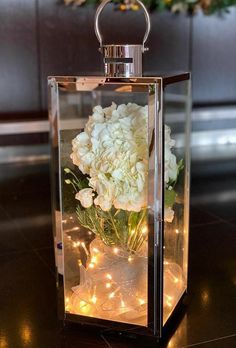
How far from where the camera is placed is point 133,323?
4.32 feet

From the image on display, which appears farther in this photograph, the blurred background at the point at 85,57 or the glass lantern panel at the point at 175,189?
the blurred background at the point at 85,57

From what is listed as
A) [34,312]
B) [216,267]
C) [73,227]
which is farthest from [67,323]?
[216,267]

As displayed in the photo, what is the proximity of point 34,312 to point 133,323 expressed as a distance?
1.02 feet

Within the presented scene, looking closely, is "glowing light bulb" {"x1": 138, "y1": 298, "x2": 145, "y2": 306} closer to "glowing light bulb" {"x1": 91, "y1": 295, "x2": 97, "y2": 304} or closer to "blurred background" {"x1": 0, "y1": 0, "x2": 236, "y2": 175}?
"glowing light bulb" {"x1": 91, "y1": 295, "x2": 97, "y2": 304}

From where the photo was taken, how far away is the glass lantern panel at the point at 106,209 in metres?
1.20

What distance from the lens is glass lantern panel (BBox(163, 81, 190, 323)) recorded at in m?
1.26

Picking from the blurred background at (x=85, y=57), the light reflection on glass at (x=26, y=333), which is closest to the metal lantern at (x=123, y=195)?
the light reflection on glass at (x=26, y=333)

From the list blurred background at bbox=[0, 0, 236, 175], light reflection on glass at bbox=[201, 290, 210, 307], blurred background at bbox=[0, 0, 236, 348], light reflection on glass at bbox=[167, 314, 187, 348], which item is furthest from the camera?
blurred background at bbox=[0, 0, 236, 175]

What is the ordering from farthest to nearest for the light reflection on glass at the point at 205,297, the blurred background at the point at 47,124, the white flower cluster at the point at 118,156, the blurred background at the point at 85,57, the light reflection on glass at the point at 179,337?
1. the blurred background at the point at 85,57
2. the blurred background at the point at 47,124
3. the light reflection on glass at the point at 205,297
4. the light reflection on glass at the point at 179,337
5. the white flower cluster at the point at 118,156

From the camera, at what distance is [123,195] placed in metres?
1.20

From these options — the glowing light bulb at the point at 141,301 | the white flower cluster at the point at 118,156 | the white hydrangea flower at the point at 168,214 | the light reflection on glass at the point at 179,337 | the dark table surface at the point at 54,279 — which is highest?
the white flower cluster at the point at 118,156

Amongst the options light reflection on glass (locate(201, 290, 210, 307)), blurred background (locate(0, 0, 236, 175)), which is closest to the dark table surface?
light reflection on glass (locate(201, 290, 210, 307))

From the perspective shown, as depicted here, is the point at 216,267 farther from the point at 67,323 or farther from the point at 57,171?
the point at 57,171

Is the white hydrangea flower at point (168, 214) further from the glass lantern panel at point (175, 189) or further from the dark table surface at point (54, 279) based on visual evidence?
the dark table surface at point (54, 279)
